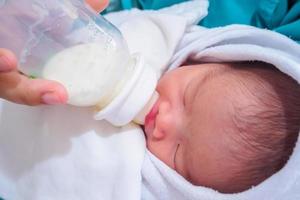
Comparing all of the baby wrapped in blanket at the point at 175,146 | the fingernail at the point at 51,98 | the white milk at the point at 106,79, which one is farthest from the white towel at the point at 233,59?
the fingernail at the point at 51,98

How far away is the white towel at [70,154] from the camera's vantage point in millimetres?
849

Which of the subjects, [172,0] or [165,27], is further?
[172,0]

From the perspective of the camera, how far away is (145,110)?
831 millimetres

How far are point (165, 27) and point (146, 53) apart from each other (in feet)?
0.29

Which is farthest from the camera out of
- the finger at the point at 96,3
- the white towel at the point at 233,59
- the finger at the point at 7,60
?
the finger at the point at 96,3

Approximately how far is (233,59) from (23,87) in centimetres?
41

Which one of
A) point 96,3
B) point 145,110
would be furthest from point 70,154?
point 96,3

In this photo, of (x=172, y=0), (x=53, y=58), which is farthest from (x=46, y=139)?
(x=172, y=0)

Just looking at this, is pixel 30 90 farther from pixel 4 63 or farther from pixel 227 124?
pixel 227 124

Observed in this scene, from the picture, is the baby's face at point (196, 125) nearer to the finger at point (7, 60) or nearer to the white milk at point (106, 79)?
the white milk at point (106, 79)

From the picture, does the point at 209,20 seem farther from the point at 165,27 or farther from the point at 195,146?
the point at 195,146

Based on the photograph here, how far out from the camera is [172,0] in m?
1.21

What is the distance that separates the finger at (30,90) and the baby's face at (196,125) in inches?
8.7

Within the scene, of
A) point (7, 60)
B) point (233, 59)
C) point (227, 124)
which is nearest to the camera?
point (7, 60)
